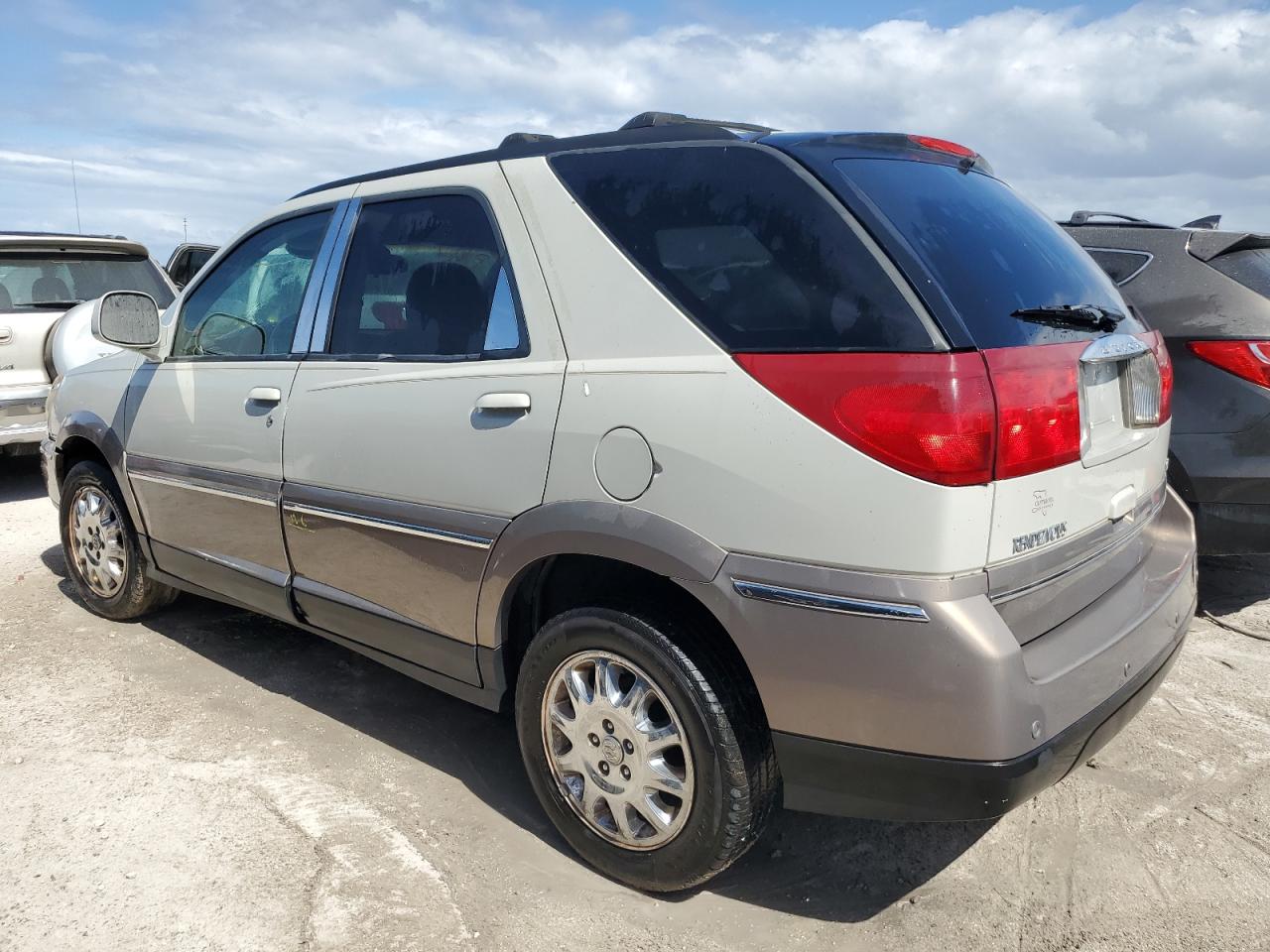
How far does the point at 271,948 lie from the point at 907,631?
5.35 ft

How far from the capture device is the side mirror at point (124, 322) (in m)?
3.93

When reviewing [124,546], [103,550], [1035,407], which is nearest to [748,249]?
[1035,407]

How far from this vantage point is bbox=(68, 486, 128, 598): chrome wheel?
14.6 feet

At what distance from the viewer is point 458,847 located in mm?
2783

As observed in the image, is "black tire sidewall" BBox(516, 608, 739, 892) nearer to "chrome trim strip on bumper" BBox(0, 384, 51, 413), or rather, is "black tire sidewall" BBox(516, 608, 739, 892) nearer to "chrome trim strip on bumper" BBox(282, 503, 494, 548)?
"chrome trim strip on bumper" BBox(282, 503, 494, 548)

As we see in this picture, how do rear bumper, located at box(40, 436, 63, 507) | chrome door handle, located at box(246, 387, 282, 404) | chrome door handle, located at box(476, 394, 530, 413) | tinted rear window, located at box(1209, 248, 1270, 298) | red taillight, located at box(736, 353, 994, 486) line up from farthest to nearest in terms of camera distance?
rear bumper, located at box(40, 436, 63, 507) < tinted rear window, located at box(1209, 248, 1270, 298) < chrome door handle, located at box(246, 387, 282, 404) < chrome door handle, located at box(476, 394, 530, 413) < red taillight, located at box(736, 353, 994, 486)

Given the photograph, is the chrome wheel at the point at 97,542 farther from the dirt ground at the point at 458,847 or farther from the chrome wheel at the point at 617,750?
the chrome wheel at the point at 617,750

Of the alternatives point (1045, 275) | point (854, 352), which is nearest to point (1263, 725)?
point (1045, 275)

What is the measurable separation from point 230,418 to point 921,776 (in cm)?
265

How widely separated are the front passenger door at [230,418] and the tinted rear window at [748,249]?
1380 millimetres

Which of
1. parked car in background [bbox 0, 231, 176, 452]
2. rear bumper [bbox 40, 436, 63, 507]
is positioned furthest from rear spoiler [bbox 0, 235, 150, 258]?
rear bumper [bbox 40, 436, 63, 507]

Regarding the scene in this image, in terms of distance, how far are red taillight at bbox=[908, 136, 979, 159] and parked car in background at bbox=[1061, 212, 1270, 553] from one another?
4.77ft

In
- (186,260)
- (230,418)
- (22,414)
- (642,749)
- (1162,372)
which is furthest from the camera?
(186,260)

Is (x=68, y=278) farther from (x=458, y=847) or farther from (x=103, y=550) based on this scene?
(x=458, y=847)
